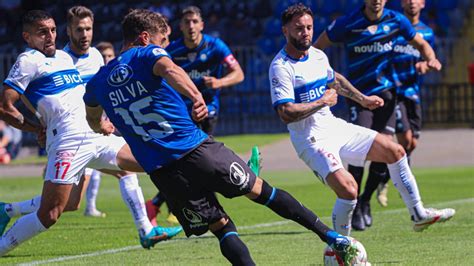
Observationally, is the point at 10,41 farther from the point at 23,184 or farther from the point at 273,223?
the point at 273,223

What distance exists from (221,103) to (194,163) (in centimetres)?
1958

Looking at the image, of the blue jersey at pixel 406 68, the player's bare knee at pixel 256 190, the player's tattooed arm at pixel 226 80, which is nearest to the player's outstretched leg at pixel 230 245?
the player's bare knee at pixel 256 190

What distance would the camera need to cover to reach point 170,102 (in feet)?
25.4

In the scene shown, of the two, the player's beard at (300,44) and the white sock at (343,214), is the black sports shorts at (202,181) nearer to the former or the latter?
the white sock at (343,214)

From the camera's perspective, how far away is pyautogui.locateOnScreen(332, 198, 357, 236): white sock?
9516 mm

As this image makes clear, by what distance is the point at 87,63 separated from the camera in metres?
10.9

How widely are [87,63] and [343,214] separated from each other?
3.17 metres

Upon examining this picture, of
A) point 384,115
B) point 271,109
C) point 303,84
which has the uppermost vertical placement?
point 303,84

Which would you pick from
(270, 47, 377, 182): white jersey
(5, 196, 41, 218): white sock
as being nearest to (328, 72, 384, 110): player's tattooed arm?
(270, 47, 377, 182): white jersey

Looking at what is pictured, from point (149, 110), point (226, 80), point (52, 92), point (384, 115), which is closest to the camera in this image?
point (149, 110)

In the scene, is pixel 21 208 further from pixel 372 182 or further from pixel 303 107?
pixel 372 182

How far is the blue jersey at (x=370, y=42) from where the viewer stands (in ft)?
39.9

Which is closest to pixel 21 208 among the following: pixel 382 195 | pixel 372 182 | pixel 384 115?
pixel 372 182

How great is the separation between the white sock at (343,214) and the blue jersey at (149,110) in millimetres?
2141
